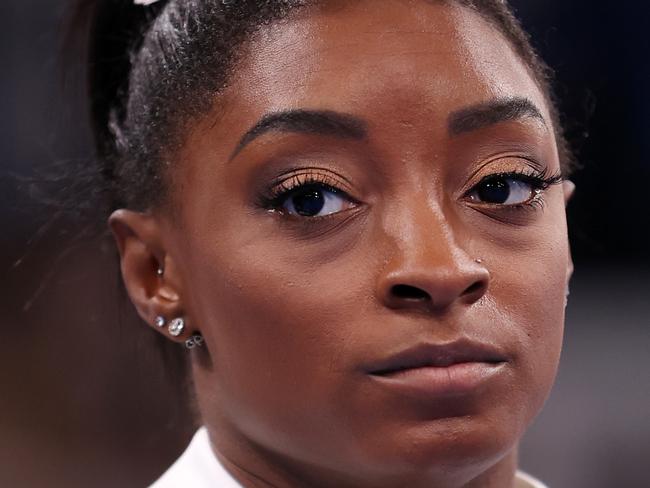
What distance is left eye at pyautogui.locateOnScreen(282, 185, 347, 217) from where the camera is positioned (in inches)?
44.4

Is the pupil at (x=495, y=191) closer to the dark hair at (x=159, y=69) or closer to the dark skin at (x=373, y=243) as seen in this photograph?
the dark skin at (x=373, y=243)

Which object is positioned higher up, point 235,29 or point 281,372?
point 235,29

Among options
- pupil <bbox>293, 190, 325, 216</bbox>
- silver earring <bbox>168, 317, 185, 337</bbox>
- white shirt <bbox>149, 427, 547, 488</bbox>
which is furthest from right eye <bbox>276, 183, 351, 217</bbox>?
white shirt <bbox>149, 427, 547, 488</bbox>

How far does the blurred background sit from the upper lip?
0.57 meters

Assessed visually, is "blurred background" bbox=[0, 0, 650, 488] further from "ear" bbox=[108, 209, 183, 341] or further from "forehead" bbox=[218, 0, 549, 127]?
"forehead" bbox=[218, 0, 549, 127]

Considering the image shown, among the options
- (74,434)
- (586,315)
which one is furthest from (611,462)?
(74,434)

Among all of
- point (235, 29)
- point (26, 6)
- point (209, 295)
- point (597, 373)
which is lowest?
point (597, 373)

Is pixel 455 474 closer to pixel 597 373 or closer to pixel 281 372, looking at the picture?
pixel 281 372

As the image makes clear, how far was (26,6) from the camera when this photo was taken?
180 cm

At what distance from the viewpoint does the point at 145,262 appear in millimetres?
1322

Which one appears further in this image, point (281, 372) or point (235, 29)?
point (235, 29)

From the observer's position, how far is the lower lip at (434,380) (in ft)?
3.44

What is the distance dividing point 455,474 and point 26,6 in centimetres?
115

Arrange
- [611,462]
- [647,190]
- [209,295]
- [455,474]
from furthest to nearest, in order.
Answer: [647,190], [611,462], [209,295], [455,474]
